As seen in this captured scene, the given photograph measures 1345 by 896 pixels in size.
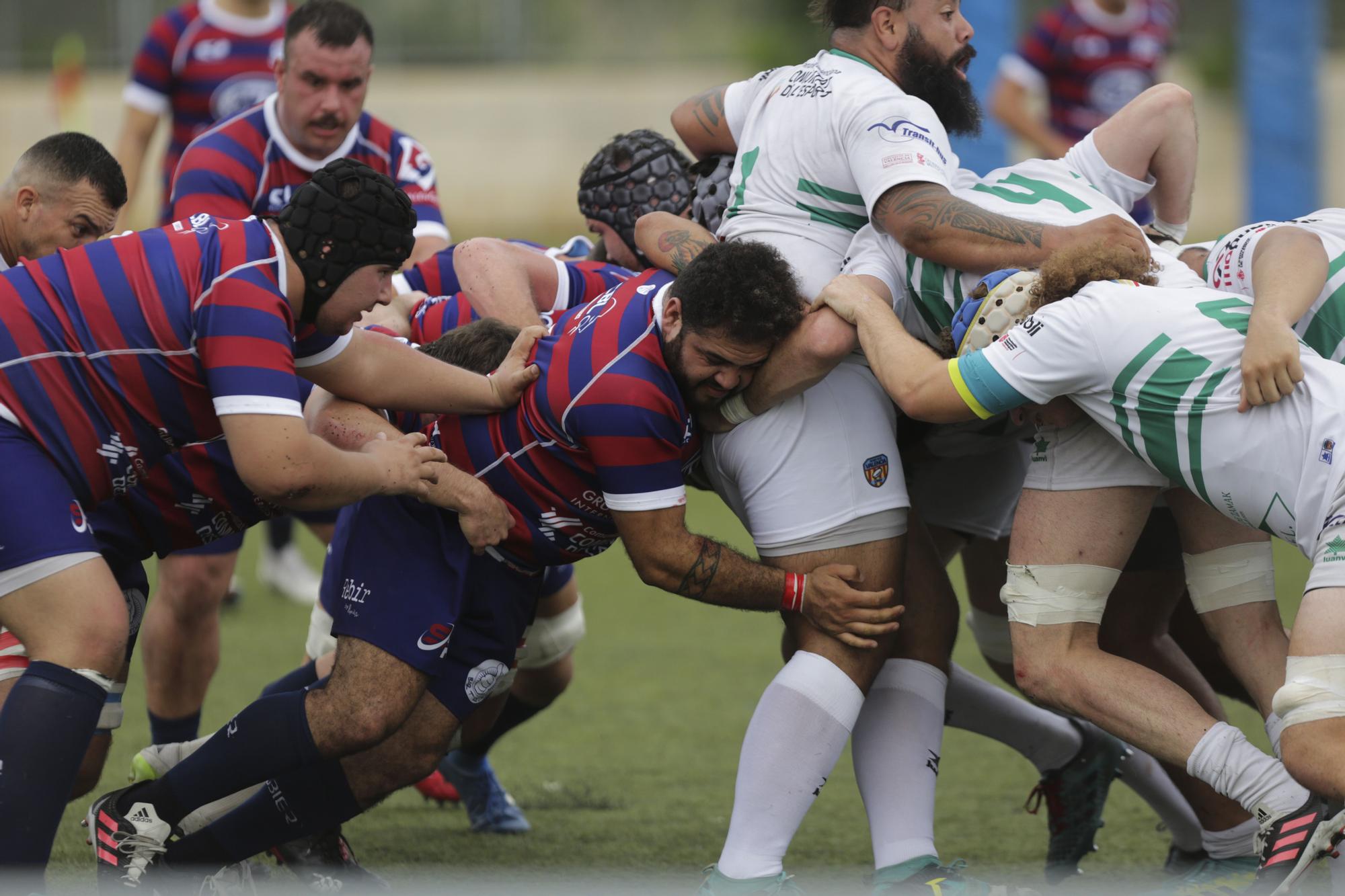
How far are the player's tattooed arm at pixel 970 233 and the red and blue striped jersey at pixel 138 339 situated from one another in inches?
51.7

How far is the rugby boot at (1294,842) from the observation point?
2695mm

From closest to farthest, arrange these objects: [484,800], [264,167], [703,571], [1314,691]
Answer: [1314,691]
[703,571]
[484,800]
[264,167]

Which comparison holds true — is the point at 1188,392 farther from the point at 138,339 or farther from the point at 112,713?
the point at 112,713

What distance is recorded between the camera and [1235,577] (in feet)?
10.5

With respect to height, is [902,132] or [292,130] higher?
[902,132]

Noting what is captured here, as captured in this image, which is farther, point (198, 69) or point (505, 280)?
point (198, 69)

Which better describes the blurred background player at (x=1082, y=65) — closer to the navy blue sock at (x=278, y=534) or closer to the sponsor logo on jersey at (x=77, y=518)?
the navy blue sock at (x=278, y=534)

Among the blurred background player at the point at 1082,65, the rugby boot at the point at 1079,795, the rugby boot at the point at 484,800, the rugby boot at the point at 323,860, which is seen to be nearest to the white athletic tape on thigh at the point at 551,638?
the rugby boot at the point at 484,800

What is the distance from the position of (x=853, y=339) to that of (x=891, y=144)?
0.45 meters

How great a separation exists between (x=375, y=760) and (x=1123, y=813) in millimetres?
2318

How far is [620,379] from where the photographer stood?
125 inches

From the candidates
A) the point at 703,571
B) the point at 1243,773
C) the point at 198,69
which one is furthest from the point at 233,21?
the point at 1243,773

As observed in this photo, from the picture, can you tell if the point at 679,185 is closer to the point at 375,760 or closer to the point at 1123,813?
the point at 375,760

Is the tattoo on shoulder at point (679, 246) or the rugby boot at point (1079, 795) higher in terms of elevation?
the tattoo on shoulder at point (679, 246)
